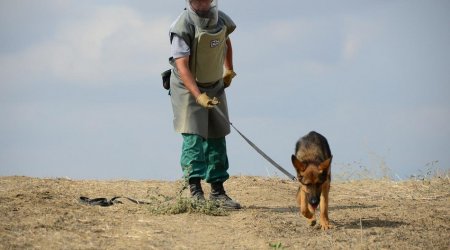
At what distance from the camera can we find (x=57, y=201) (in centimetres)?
970

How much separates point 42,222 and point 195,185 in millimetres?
2125

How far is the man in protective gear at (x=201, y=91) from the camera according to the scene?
30.0 ft

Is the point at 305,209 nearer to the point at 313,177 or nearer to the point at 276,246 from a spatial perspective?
the point at 313,177

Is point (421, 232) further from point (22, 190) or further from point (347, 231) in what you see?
point (22, 190)

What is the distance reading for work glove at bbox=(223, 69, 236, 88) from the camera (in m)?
10.1

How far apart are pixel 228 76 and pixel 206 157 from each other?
123 centimetres

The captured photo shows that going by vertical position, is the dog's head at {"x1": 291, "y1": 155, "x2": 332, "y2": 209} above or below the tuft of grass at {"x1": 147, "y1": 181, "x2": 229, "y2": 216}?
above

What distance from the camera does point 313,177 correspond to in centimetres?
755

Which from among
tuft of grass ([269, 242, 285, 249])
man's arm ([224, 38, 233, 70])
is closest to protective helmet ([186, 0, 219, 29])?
man's arm ([224, 38, 233, 70])

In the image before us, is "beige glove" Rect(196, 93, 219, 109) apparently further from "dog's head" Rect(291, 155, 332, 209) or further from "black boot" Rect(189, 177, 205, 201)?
"dog's head" Rect(291, 155, 332, 209)

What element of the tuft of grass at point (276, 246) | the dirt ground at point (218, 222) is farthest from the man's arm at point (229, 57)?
the tuft of grass at point (276, 246)

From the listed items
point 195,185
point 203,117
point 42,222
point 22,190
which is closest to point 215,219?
point 195,185

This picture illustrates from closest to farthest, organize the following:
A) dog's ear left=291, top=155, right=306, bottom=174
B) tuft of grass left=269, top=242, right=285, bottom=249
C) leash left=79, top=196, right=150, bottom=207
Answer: tuft of grass left=269, top=242, right=285, bottom=249, dog's ear left=291, top=155, right=306, bottom=174, leash left=79, top=196, right=150, bottom=207

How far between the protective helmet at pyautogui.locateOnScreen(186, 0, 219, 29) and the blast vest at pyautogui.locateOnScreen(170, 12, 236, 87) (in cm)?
7
